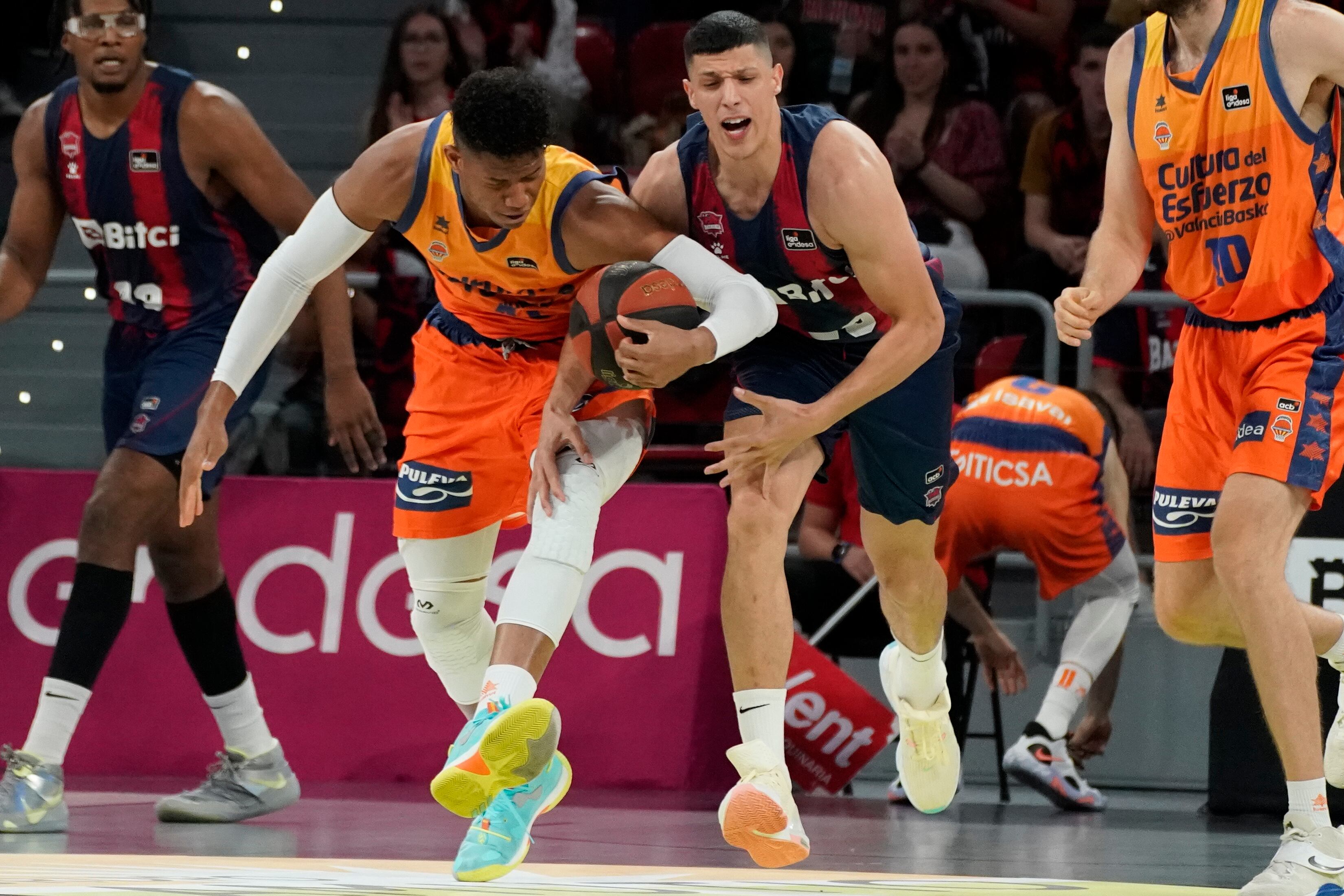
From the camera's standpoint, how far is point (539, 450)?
154 inches

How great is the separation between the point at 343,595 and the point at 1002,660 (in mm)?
2402

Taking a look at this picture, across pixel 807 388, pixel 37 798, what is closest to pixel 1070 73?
pixel 807 388

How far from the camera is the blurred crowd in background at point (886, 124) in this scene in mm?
7141

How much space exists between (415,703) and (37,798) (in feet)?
5.80

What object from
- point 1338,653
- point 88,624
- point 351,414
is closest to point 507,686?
point 351,414

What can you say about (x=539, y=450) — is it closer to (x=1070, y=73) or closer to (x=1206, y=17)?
(x=1206, y=17)

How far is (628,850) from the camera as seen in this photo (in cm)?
450

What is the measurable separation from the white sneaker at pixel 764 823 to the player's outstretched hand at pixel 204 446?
1.45 meters

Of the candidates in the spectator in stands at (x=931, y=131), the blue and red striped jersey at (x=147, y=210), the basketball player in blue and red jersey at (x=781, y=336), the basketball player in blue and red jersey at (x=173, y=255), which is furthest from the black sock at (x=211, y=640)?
the spectator in stands at (x=931, y=131)

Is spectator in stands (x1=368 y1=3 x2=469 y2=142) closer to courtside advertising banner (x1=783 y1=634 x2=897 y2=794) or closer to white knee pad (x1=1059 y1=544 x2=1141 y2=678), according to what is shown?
courtside advertising banner (x1=783 y1=634 x2=897 y2=794)

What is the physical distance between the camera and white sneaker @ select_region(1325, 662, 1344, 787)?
4707mm

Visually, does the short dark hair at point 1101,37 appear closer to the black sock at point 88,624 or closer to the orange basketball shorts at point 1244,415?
the orange basketball shorts at point 1244,415

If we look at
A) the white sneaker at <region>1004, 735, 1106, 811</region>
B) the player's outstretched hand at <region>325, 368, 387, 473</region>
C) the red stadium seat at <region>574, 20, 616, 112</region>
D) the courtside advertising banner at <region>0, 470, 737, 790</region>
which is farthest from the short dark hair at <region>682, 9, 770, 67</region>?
the red stadium seat at <region>574, 20, 616, 112</region>

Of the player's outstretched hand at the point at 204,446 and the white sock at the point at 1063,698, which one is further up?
the player's outstretched hand at the point at 204,446
